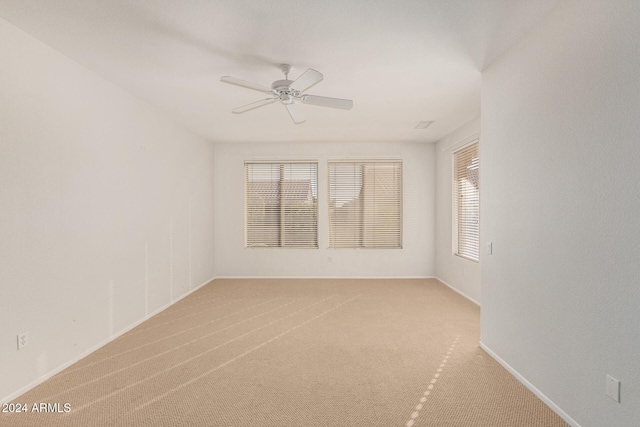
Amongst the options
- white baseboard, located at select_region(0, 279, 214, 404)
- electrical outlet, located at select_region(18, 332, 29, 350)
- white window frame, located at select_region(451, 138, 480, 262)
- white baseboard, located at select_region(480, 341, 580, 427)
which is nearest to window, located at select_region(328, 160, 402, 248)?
white window frame, located at select_region(451, 138, 480, 262)

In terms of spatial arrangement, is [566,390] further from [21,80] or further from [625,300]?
[21,80]

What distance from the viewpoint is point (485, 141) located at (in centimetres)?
296

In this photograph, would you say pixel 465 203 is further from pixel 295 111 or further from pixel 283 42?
pixel 283 42

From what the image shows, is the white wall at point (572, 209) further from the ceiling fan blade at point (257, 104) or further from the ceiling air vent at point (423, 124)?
the ceiling air vent at point (423, 124)

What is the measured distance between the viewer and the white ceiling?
2.08m

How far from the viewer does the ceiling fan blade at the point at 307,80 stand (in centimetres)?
247

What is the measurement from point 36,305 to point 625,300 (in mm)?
3599

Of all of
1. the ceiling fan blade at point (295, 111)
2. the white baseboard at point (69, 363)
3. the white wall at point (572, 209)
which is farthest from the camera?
the ceiling fan blade at point (295, 111)

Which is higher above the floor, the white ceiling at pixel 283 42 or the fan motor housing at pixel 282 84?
the white ceiling at pixel 283 42

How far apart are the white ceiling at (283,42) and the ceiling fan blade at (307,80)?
9.2 inches

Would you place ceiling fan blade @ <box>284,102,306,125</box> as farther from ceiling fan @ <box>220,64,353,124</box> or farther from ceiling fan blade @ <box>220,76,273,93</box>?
ceiling fan blade @ <box>220,76,273,93</box>

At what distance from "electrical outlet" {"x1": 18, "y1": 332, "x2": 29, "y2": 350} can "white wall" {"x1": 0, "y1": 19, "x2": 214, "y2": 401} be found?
0.09ft

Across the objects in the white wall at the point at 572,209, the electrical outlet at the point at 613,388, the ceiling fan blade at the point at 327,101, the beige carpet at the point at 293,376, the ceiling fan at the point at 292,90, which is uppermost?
the ceiling fan at the point at 292,90

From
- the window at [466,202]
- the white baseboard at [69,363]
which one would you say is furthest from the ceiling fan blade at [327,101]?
the white baseboard at [69,363]
